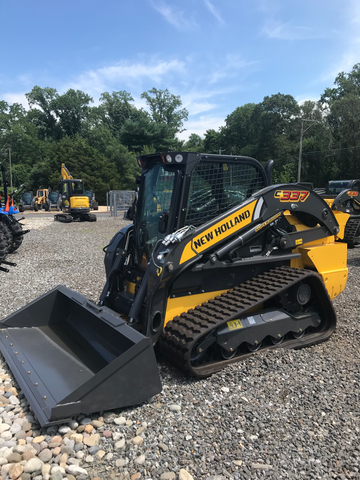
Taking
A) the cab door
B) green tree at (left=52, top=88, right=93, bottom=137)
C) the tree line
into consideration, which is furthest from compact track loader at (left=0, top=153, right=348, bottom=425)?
green tree at (left=52, top=88, right=93, bottom=137)

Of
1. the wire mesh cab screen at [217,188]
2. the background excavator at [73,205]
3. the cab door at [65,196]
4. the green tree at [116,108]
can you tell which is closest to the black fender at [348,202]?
Result: the wire mesh cab screen at [217,188]

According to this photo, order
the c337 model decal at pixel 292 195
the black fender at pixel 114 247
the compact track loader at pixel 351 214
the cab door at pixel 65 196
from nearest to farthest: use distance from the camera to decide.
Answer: the c337 model decal at pixel 292 195
the black fender at pixel 114 247
the compact track loader at pixel 351 214
the cab door at pixel 65 196

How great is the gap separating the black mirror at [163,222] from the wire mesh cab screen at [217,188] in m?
0.23

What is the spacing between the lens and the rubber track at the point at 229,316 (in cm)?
363

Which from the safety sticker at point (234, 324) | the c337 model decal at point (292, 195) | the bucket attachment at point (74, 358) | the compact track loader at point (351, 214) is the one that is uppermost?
the c337 model decal at point (292, 195)

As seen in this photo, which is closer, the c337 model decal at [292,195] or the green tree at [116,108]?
the c337 model decal at [292,195]

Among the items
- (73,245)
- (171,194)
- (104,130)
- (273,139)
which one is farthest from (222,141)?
(171,194)

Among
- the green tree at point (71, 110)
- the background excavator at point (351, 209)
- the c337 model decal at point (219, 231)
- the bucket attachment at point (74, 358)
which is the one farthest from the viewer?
the green tree at point (71, 110)

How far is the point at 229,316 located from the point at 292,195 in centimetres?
178

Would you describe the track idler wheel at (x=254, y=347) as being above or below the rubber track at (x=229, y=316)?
below

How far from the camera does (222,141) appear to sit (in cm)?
6462

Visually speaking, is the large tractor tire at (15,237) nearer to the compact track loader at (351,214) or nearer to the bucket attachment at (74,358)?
the bucket attachment at (74,358)

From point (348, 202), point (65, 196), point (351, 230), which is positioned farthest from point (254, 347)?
point (65, 196)

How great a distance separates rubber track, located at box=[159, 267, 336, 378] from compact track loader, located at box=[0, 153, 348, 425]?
1cm
